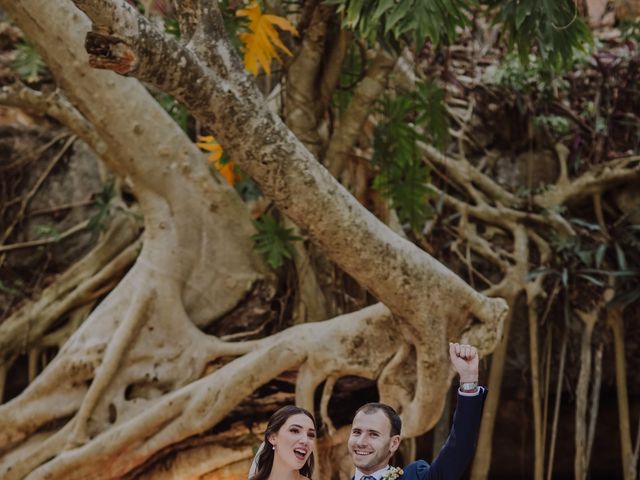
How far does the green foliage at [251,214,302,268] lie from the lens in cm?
534

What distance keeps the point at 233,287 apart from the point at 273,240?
39 cm

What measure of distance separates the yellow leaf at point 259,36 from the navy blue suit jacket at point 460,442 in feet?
9.88

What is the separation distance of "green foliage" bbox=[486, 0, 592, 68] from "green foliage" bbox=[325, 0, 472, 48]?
26 centimetres

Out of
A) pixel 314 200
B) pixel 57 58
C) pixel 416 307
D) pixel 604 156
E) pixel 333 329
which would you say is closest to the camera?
pixel 314 200

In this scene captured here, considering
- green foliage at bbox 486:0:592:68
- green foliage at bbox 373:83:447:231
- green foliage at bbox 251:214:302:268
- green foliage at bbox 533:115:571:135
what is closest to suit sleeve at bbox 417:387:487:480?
green foliage at bbox 486:0:592:68

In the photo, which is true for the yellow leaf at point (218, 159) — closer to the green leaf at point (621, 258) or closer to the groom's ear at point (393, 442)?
the green leaf at point (621, 258)

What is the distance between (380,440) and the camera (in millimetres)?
2594

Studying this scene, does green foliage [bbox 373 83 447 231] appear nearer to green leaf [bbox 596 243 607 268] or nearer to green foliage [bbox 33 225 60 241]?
green leaf [bbox 596 243 607 268]

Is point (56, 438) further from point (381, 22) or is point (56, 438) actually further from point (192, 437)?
point (381, 22)

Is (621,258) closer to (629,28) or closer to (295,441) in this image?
(629,28)

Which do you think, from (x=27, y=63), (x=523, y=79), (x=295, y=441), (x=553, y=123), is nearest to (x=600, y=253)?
(x=553, y=123)

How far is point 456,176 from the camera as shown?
685cm

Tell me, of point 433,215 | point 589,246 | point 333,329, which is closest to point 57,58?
point 333,329

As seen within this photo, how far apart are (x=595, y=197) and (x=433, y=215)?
1.35m
